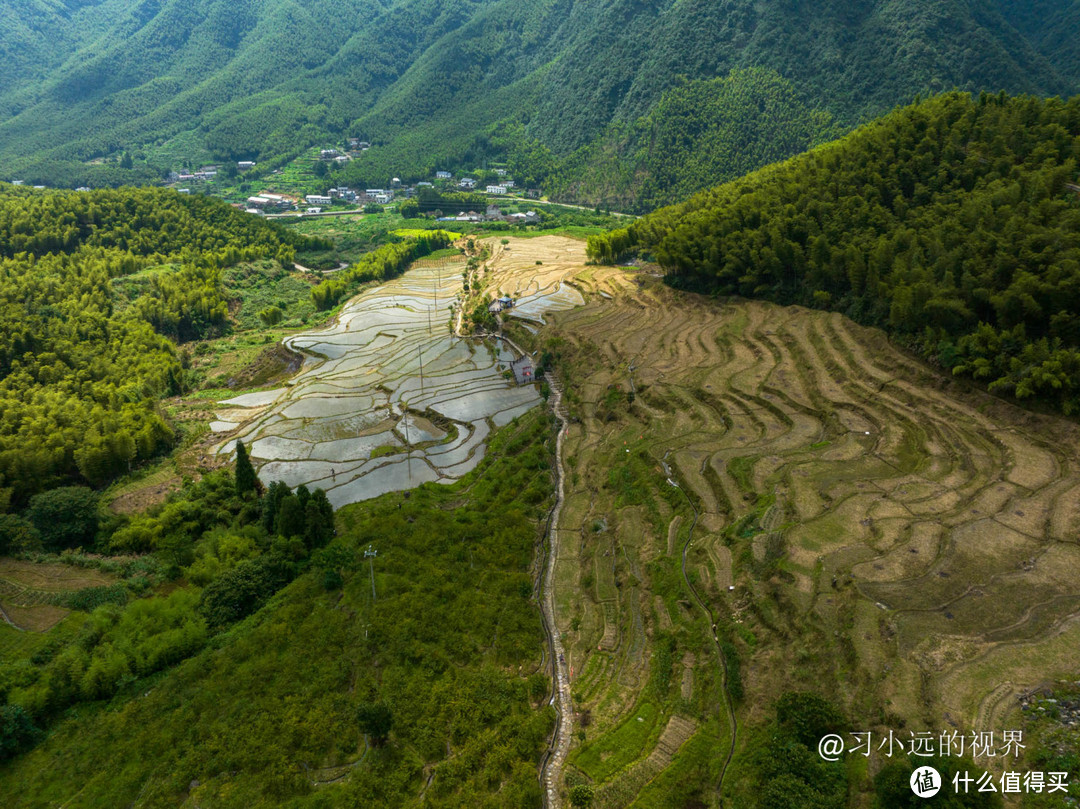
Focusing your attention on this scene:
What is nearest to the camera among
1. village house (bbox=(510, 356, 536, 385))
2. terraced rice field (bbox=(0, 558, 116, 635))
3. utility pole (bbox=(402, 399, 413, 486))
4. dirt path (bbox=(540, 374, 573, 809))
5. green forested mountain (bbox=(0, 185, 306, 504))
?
dirt path (bbox=(540, 374, 573, 809))

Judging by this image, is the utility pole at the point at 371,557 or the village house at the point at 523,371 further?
the village house at the point at 523,371

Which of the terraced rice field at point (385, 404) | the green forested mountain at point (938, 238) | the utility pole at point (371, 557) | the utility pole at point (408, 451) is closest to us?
the utility pole at point (371, 557)

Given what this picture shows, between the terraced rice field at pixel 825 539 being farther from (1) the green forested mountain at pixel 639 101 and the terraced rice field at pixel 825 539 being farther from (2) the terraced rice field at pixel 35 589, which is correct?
(1) the green forested mountain at pixel 639 101

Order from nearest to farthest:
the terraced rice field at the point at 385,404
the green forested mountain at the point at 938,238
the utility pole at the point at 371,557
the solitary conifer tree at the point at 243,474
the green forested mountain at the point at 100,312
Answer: the utility pole at the point at 371,557, the green forested mountain at the point at 938,238, the solitary conifer tree at the point at 243,474, the green forested mountain at the point at 100,312, the terraced rice field at the point at 385,404

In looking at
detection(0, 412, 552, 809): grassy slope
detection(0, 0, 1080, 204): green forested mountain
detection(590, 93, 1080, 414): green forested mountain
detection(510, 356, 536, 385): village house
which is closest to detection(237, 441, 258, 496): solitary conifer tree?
detection(0, 412, 552, 809): grassy slope

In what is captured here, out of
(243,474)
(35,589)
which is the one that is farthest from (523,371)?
(35,589)

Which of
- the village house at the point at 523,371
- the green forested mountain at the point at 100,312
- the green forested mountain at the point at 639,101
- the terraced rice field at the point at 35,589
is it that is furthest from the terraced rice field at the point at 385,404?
the green forested mountain at the point at 639,101

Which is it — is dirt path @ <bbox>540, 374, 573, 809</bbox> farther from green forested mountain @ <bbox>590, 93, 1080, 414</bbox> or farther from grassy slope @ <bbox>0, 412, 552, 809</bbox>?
green forested mountain @ <bbox>590, 93, 1080, 414</bbox>
